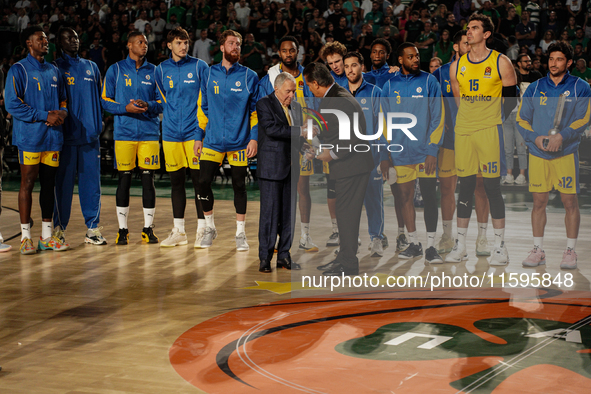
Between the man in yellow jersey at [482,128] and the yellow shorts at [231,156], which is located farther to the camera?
the yellow shorts at [231,156]

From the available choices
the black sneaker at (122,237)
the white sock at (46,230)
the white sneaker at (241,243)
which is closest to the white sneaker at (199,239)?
the white sneaker at (241,243)

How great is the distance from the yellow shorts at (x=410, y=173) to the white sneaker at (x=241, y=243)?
6.35ft

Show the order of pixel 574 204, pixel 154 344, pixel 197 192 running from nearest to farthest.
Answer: pixel 154 344 < pixel 574 204 < pixel 197 192

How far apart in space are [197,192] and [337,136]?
7.72 ft

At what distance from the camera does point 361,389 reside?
2869 mm

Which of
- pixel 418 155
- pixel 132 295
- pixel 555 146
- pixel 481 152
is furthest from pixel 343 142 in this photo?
pixel 132 295

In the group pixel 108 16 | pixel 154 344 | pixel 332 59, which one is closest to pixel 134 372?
pixel 154 344

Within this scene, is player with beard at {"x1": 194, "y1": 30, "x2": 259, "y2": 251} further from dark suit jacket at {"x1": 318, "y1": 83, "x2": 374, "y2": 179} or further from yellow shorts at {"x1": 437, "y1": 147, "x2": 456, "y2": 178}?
yellow shorts at {"x1": 437, "y1": 147, "x2": 456, "y2": 178}

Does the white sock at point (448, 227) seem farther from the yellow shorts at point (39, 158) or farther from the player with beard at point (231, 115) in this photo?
the yellow shorts at point (39, 158)

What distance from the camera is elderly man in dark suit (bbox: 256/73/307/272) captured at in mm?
5254

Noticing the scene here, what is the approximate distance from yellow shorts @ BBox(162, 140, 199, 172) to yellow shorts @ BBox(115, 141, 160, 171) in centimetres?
20

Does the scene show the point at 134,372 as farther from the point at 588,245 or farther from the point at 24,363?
the point at 588,245

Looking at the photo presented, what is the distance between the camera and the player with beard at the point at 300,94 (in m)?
5.37

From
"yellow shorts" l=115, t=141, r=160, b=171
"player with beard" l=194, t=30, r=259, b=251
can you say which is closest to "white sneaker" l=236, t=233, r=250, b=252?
"player with beard" l=194, t=30, r=259, b=251
